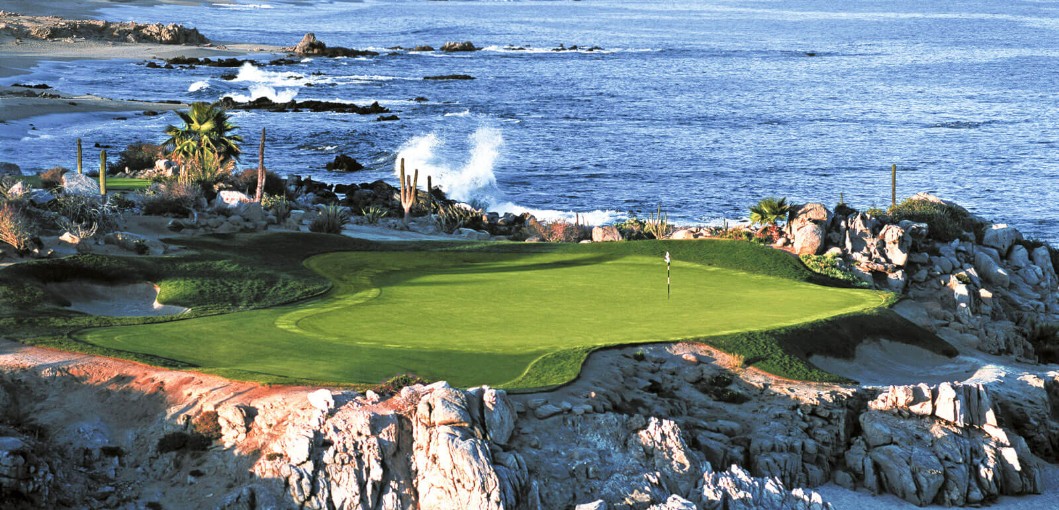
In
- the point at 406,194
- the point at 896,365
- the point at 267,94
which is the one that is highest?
the point at 267,94

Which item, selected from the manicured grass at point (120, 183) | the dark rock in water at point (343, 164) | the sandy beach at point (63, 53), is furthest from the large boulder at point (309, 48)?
the manicured grass at point (120, 183)

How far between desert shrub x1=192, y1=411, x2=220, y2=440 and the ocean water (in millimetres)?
40720

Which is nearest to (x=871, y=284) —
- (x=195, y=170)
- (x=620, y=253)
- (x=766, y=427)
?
(x=620, y=253)

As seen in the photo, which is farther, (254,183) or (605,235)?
(254,183)

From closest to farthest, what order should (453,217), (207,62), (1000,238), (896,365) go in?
(896,365) < (1000,238) < (453,217) < (207,62)

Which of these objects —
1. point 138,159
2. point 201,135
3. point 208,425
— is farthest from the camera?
point 138,159

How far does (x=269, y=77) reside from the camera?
11231cm

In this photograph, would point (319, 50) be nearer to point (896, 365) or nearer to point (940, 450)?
point (896, 365)

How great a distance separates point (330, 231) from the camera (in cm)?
4038

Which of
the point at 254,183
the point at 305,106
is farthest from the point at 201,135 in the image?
the point at 305,106

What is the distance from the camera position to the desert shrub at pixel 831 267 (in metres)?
31.9

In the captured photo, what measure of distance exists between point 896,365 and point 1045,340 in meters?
7.96

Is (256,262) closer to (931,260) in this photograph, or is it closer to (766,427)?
(766,427)

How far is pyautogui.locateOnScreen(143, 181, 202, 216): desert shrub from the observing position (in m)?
36.8
